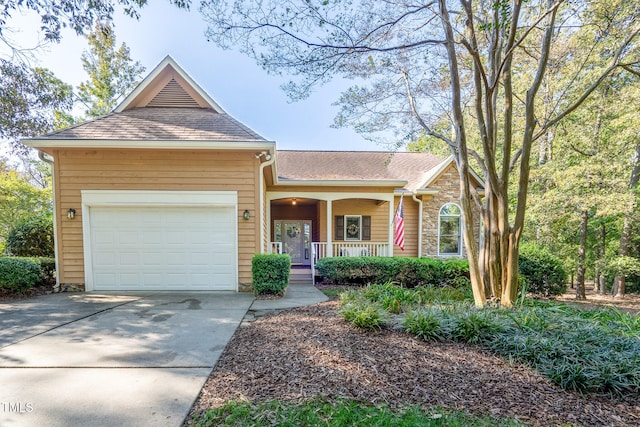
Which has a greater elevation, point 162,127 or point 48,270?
point 162,127

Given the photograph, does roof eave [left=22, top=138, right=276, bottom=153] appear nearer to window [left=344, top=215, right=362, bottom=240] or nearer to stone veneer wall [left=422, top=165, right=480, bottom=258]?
window [left=344, top=215, right=362, bottom=240]

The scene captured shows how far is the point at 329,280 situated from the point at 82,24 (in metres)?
8.89

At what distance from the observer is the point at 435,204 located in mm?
10562

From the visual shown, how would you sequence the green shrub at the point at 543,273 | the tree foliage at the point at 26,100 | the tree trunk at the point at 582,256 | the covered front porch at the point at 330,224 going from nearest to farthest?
the tree foliage at the point at 26,100 < the green shrub at the point at 543,273 < the covered front porch at the point at 330,224 < the tree trunk at the point at 582,256

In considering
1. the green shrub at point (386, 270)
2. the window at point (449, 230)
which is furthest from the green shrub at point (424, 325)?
the window at point (449, 230)

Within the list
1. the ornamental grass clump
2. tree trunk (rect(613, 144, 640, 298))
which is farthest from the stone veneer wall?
the ornamental grass clump

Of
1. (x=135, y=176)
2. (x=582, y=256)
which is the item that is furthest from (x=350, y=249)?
(x=582, y=256)

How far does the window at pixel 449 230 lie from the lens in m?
10.6

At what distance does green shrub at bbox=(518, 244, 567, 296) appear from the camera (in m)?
7.93

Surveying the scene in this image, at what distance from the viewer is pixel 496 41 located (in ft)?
15.5

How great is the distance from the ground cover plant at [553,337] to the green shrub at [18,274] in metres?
7.29

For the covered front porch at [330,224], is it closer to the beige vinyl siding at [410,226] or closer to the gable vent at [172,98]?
the beige vinyl siding at [410,226]

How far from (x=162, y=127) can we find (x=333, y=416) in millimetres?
7180

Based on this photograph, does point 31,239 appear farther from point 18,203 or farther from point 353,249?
point 353,249
